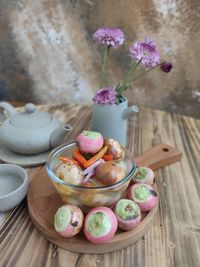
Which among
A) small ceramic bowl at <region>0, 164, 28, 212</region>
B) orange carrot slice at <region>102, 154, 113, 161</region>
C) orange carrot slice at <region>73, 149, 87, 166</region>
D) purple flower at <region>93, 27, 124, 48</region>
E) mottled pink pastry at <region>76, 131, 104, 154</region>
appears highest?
purple flower at <region>93, 27, 124, 48</region>

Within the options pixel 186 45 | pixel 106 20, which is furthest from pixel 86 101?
pixel 186 45

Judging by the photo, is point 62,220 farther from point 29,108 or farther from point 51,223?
point 29,108

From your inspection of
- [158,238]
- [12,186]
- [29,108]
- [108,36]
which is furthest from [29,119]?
[158,238]

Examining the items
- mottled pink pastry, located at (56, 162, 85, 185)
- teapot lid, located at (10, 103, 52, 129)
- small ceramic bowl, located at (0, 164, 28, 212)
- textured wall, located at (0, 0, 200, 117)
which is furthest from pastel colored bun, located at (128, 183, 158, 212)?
textured wall, located at (0, 0, 200, 117)

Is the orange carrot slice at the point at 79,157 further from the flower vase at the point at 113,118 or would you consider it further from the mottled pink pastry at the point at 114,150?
the flower vase at the point at 113,118

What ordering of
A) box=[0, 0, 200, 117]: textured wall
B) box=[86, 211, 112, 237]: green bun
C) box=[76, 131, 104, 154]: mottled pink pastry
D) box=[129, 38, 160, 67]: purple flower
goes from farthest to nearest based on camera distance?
1. box=[0, 0, 200, 117]: textured wall
2. box=[129, 38, 160, 67]: purple flower
3. box=[76, 131, 104, 154]: mottled pink pastry
4. box=[86, 211, 112, 237]: green bun

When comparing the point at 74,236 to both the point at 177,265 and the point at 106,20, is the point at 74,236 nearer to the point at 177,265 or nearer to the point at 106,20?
the point at 177,265

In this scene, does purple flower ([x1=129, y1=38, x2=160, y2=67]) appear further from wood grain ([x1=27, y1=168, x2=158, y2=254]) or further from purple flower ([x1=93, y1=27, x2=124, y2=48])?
wood grain ([x1=27, y1=168, x2=158, y2=254])
